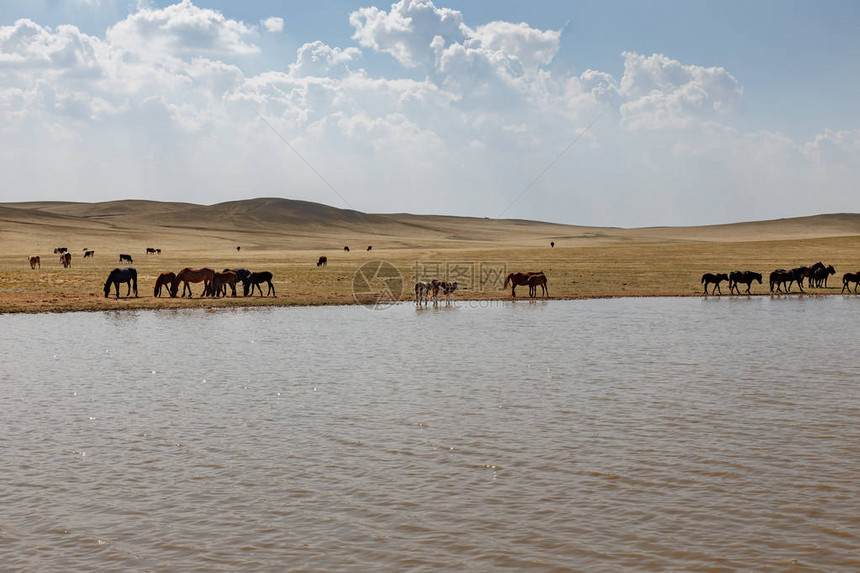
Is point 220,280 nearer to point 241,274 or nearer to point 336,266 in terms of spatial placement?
point 241,274

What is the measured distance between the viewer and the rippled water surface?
282 inches

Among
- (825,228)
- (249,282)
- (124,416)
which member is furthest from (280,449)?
(825,228)

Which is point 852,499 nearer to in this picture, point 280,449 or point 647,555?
point 647,555

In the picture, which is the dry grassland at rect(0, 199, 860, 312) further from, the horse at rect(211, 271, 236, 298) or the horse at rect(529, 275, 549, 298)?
the horse at rect(529, 275, 549, 298)

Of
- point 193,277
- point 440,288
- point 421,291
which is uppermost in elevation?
point 193,277

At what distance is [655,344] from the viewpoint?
69.9ft

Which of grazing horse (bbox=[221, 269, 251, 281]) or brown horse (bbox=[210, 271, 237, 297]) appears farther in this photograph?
grazing horse (bbox=[221, 269, 251, 281])

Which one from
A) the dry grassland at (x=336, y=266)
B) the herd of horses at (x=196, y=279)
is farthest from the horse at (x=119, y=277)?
the dry grassland at (x=336, y=266)

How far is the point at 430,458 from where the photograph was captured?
10.0 meters

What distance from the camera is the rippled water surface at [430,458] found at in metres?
7.17

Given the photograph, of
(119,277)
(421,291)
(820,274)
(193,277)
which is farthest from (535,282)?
(119,277)

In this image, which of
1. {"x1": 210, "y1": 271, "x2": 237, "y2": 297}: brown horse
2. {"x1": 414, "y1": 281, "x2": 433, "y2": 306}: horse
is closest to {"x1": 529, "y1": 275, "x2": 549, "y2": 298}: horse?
{"x1": 414, "y1": 281, "x2": 433, "y2": 306}: horse

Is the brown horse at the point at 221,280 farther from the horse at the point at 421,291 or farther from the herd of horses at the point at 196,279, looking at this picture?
the horse at the point at 421,291

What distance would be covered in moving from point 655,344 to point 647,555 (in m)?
15.0
